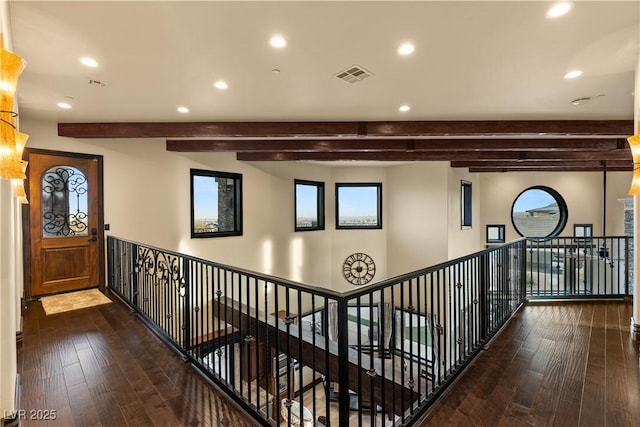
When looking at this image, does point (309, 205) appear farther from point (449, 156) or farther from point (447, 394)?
point (447, 394)

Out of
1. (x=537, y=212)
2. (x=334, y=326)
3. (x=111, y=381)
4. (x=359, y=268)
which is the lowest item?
Result: (x=359, y=268)

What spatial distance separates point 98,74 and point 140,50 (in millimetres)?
751

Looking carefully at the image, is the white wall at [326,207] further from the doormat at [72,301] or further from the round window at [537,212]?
the doormat at [72,301]

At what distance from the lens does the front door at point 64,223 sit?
4.41 meters

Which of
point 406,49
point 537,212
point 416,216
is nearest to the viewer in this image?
point 406,49

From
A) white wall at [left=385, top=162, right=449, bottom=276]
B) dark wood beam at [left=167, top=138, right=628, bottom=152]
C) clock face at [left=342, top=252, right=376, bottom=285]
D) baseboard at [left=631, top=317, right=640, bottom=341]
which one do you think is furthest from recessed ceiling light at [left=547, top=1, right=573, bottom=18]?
clock face at [left=342, top=252, right=376, bottom=285]

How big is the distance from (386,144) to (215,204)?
3811 millimetres

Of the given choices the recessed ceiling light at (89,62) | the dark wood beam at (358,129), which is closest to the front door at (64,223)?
the dark wood beam at (358,129)

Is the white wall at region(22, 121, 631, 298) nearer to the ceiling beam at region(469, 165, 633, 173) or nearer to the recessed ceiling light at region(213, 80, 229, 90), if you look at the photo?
the ceiling beam at region(469, 165, 633, 173)

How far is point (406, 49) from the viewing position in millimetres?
2422

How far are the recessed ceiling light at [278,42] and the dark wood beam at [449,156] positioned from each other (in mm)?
4242

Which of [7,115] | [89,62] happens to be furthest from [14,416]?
[89,62]

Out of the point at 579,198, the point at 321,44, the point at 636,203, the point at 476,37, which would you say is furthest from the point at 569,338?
the point at 579,198

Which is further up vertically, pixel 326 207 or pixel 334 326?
pixel 326 207
